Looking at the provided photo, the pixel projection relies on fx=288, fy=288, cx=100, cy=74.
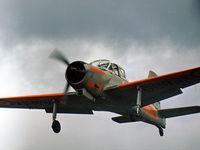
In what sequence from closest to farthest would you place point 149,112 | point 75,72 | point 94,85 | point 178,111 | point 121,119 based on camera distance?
point 75,72 → point 94,85 → point 178,111 → point 149,112 → point 121,119

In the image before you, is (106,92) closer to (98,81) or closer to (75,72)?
(98,81)

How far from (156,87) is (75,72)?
4.48 metres

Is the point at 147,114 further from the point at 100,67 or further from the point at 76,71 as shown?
the point at 76,71

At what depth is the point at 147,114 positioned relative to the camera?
19.0m

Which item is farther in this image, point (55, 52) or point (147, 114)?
point (147, 114)

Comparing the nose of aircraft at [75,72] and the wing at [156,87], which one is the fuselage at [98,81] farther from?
the wing at [156,87]

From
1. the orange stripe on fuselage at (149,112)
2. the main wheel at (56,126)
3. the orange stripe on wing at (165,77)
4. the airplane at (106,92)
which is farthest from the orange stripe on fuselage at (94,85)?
the orange stripe on fuselage at (149,112)

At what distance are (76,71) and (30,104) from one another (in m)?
5.94

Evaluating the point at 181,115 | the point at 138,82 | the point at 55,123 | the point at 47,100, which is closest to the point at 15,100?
the point at 47,100

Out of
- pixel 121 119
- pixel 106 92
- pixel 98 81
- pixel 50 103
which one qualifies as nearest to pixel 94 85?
pixel 98 81

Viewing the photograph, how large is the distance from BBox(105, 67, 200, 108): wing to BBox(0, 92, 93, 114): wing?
1786mm

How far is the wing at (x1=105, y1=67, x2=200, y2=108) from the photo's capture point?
14.1 m

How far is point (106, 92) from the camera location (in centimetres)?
1488

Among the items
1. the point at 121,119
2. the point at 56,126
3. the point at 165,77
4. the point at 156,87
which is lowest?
the point at 56,126
